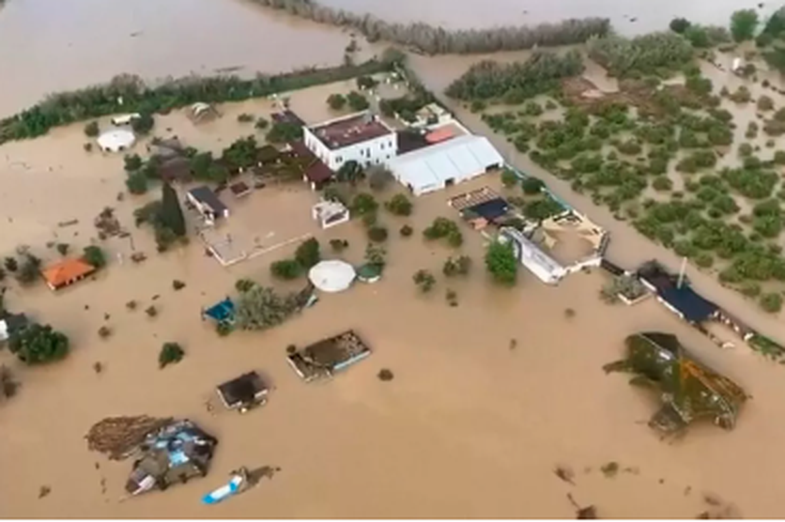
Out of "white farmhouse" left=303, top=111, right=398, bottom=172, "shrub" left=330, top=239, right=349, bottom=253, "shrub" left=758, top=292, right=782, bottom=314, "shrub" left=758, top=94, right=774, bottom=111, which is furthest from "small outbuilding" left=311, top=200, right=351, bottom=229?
"shrub" left=758, top=94, right=774, bottom=111

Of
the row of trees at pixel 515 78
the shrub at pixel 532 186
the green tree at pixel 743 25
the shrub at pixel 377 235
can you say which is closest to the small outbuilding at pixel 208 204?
the shrub at pixel 377 235

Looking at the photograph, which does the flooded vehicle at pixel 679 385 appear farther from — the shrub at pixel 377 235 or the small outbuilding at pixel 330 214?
the small outbuilding at pixel 330 214

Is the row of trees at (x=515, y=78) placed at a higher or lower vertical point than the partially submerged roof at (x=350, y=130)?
lower

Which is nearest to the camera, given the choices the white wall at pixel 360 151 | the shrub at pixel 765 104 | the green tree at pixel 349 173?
the green tree at pixel 349 173

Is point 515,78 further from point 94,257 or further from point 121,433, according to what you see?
point 121,433

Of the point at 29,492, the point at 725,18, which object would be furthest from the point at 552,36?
the point at 29,492
